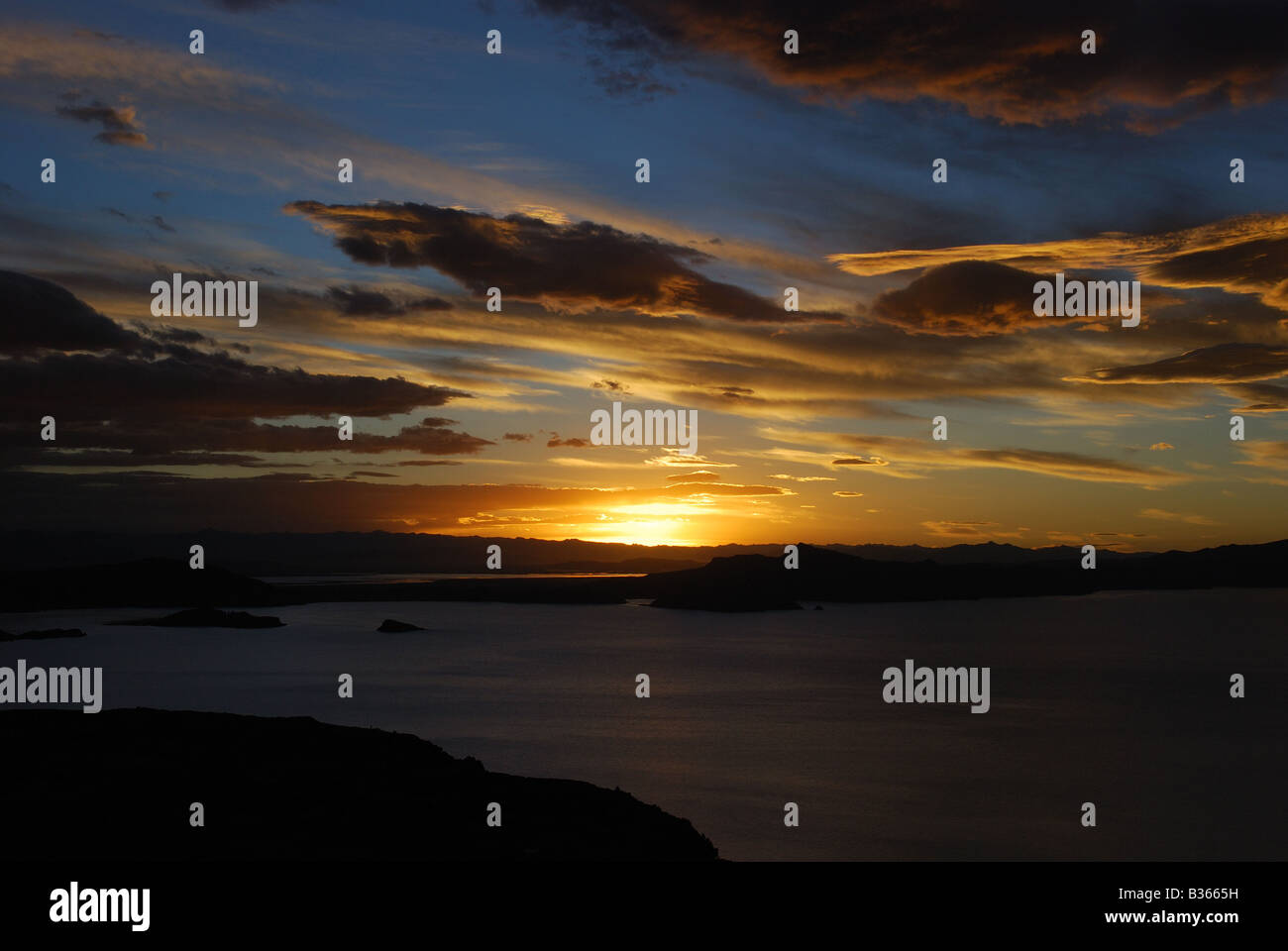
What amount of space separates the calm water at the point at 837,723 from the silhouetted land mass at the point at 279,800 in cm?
1687

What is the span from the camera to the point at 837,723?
71500 mm

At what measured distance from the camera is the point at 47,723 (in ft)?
75.2

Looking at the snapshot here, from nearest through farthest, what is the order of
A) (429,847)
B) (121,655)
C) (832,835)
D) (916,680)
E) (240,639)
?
(429,847)
(832,835)
(916,680)
(121,655)
(240,639)

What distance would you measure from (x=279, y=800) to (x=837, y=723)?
194 ft

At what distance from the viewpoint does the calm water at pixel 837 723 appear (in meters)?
42.4

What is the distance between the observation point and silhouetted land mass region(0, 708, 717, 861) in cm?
1584
